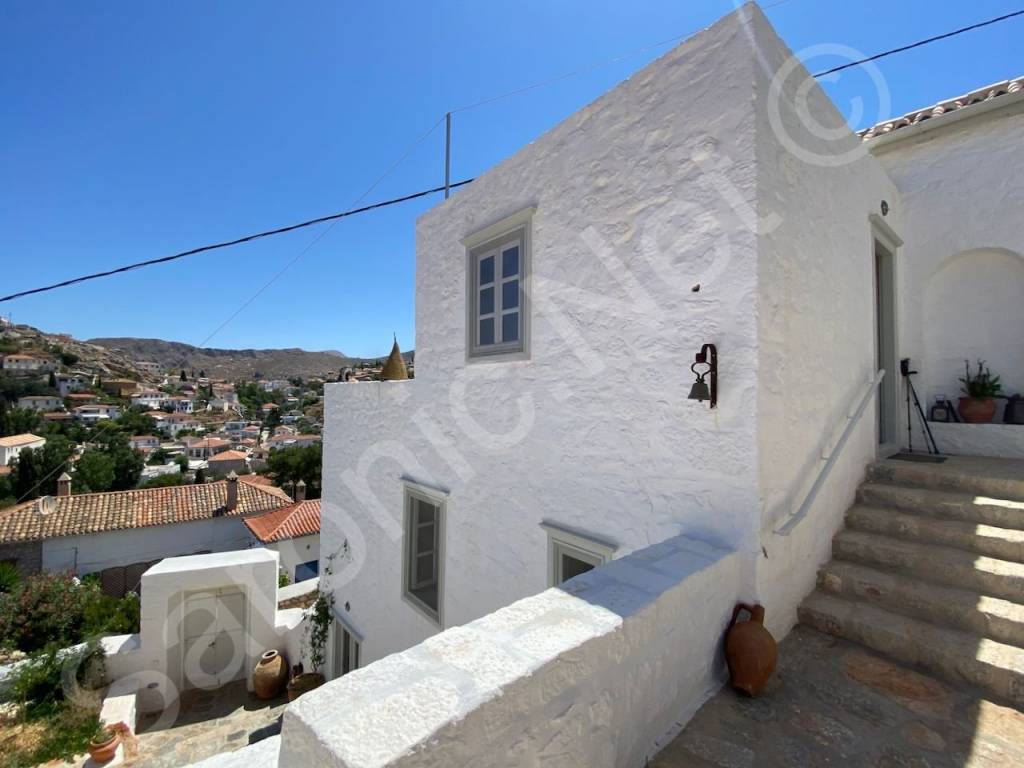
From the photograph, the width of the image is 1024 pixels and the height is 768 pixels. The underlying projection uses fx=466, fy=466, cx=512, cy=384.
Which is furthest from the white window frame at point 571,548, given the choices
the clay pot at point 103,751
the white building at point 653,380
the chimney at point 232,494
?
the chimney at point 232,494

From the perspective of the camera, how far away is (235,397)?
115875mm

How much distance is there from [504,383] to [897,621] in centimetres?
335

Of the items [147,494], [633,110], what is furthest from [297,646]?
[147,494]

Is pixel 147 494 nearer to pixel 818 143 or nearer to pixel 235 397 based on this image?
pixel 818 143

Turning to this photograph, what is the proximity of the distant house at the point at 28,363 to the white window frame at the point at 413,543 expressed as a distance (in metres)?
123

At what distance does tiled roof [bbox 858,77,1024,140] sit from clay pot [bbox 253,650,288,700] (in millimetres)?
13015

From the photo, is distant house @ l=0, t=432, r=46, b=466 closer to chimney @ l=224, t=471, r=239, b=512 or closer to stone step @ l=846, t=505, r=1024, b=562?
chimney @ l=224, t=471, r=239, b=512

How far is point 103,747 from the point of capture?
6.37 metres

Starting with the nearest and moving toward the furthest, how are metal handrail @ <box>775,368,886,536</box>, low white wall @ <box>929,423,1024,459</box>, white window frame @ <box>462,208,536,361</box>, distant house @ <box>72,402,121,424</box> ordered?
metal handrail @ <box>775,368,886,536</box> → white window frame @ <box>462,208,536,361</box> → low white wall @ <box>929,423,1024,459</box> → distant house @ <box>72,402,121,424</box>

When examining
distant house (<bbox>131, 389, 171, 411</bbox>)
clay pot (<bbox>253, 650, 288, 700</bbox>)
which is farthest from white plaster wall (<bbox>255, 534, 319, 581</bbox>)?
distant house (<bbox>131, 389, 171, 411</bbox>)

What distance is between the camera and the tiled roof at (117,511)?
2073 centimetres

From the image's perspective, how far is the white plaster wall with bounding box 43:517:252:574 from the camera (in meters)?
21.1

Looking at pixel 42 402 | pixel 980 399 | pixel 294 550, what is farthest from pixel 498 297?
pixel 42 402

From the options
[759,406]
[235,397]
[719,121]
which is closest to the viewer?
[759,406]
